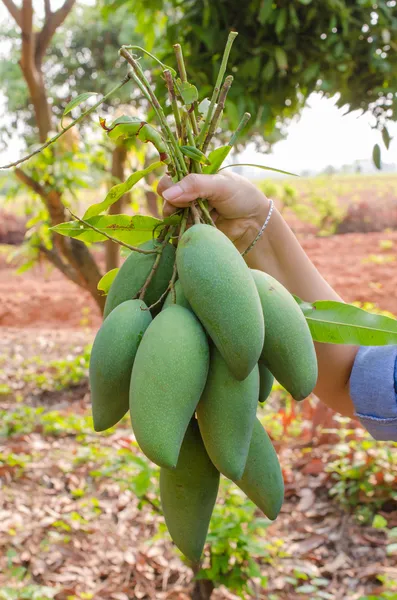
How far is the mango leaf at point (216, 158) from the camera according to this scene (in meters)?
0.68

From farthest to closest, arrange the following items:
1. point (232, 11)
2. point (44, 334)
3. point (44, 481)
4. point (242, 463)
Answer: point (44, 334) → point (44, 481) → point (232, 11) → point (242, 463)

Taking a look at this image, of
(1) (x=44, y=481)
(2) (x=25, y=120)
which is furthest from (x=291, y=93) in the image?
(2) (x=25, y=120)

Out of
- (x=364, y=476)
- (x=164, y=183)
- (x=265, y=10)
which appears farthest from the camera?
(x=364, y=476)

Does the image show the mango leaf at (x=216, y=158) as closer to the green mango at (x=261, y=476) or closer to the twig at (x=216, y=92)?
the twig at (x=216, y=92)

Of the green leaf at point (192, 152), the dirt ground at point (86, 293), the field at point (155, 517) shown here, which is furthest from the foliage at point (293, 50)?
the dirt ground at point (86, 293)

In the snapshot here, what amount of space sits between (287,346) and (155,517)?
1.88 meters

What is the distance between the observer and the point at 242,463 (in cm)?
58

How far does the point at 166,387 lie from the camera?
1.77 ft

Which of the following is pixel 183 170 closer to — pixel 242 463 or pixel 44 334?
pixel 242 463

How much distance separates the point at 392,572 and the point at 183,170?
178 centimetres

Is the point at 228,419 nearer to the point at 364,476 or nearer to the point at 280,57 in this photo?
the point at 280,57

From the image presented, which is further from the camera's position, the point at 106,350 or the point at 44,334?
the point at 44,334

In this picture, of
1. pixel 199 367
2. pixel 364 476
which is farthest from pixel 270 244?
pixel 364 476

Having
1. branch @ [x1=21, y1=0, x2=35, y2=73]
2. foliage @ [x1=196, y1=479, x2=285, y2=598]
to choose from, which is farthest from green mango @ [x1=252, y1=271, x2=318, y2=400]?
branch @ [x1=21, y1=0, x2=35, y2=73]
